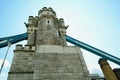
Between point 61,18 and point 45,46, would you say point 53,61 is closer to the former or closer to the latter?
point 45,46

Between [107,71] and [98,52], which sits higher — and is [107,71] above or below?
below

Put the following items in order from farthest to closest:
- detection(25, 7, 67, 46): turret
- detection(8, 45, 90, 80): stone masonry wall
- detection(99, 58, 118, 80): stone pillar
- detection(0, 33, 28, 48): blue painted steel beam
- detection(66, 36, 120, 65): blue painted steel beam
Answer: detection(0, 33, 28, 48): blue painted steel beam < detection(66, 36, 120, 65): blue painted steel beam < detection(25, 7, 67, 46): turret < detection(99, 58, 118, 80): stone pillar < detection(8, 45, 90, 80): stone masonry wall

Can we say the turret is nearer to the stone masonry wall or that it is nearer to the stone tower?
the stone tower

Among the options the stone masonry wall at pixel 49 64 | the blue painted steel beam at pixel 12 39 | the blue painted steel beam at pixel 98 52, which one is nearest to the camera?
the stone masonry wall at pixel 49 64

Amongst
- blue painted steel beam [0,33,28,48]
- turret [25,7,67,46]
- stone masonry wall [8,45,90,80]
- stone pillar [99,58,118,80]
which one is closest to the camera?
stone masonry wall [8,45,90,80]

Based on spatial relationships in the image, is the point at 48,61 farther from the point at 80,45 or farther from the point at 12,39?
the point at 12,39

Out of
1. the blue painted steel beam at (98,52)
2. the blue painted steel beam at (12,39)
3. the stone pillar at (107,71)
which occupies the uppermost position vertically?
the blue painted steel beam at (12,39)

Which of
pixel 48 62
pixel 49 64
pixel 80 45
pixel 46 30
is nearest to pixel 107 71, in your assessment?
pixel 49 64

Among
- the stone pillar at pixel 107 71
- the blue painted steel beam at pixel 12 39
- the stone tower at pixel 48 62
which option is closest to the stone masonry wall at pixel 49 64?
the stone tower at pixel 48 62

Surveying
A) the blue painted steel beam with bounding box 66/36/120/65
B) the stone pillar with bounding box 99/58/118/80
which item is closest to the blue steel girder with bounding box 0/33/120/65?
the blue painted steel beam with bounding box 66/36/120/65

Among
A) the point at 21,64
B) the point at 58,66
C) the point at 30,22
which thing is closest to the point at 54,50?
the point at 58,66

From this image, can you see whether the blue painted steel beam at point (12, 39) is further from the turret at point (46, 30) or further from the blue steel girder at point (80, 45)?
the turret at point (46, 30)

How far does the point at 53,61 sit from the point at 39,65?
3.78 feet

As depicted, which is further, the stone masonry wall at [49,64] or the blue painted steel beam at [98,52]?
the blue painted steel beam at [98,52]
